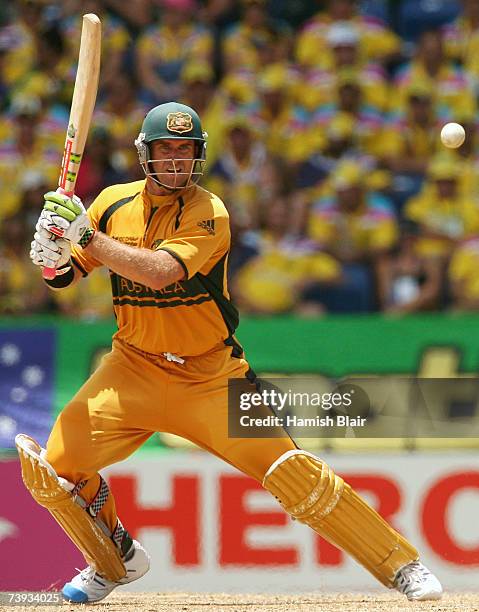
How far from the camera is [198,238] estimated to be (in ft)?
14.4

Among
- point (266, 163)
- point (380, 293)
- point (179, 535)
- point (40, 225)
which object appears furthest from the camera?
point (266, 163)

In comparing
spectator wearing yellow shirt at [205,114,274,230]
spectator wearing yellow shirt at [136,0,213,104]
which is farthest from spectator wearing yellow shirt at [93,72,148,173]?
spectator wearing yellow shirt at [205,114,274,230]

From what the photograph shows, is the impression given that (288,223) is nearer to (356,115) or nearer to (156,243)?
(356,115)

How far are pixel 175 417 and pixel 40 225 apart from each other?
2.99 feet

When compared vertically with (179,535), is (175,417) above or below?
above

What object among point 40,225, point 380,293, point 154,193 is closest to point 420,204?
point 380,293

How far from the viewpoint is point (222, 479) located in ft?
18.5

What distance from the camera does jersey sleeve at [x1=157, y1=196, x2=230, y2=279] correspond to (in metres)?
4.31

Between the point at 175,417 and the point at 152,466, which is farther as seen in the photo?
the point at 152,466

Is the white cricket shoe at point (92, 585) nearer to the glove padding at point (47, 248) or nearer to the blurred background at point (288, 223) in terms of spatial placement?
the blurred background at point (288, 223)

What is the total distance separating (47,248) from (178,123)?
0.73 m

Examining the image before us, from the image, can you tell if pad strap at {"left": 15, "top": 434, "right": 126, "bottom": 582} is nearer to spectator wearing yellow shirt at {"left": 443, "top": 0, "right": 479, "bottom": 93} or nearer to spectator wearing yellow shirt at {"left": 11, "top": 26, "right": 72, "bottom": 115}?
spectator wearing yellow shirt at {"left": 11, "top": 26, "right": 72, "bottom": 115}

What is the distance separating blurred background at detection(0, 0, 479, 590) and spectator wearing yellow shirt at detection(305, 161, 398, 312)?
13 millimetres

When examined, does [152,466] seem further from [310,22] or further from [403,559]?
[310,22]
